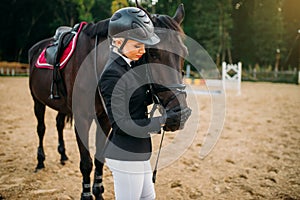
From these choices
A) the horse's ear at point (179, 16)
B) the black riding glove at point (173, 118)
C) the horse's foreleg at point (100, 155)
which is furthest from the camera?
the horse's foreleg at point (100, 155)

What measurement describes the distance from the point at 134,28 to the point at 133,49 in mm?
129

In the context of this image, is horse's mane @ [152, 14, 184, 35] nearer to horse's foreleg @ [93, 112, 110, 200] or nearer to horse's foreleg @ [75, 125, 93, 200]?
horse's foreleg @ [93, 112, 110, 200]

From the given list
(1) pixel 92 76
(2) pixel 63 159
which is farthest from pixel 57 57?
(2) pixel 63 159

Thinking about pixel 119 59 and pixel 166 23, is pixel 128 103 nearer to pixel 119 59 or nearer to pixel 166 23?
pixel 119 59

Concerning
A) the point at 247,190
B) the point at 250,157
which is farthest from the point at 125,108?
the point at 250,157

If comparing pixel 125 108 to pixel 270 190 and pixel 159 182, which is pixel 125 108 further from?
pixel 270 190

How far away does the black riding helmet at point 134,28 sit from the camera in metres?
1.61

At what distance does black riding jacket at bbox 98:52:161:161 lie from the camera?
5.20 ft

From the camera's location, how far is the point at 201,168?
3.87m

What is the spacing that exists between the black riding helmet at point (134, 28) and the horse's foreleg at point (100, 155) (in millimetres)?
1318

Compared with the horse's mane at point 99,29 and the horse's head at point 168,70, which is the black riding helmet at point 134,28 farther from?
the horse's mane at point 99,29

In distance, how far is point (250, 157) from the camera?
4.30m

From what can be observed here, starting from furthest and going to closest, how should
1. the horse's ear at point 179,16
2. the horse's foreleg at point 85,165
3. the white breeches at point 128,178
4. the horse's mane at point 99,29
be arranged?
the horse's foreleg at point 85,165 → the horse's mane at point 99,29 → the horse's ear at point 179,16 → the white breeches at point 128,178

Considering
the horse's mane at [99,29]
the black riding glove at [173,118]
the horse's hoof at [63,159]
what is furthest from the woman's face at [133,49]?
the horse's hoof at [63,159]
